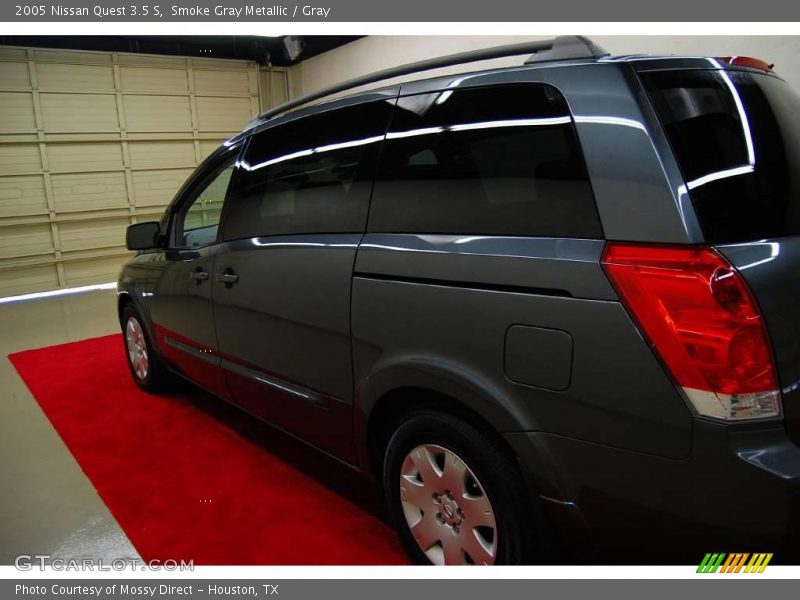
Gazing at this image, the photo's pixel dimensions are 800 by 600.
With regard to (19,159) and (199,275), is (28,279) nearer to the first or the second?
(19,159)

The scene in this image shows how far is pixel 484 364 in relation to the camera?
1394 millimetres

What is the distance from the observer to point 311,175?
6.84 feet

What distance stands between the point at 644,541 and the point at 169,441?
236 centimetres

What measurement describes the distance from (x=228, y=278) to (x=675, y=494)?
179 cm

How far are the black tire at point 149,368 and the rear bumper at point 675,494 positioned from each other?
263 cm

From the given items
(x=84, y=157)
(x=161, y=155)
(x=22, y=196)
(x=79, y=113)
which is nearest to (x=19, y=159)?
(x=22, y=196)

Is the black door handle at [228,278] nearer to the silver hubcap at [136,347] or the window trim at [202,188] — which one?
the window trim at [202,188]

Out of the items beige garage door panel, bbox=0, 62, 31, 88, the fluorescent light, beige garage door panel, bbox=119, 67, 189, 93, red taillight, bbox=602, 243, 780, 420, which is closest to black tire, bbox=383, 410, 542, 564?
red taillight, bbox=602, 243, 780, 420

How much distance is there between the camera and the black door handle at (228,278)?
7.61 feet

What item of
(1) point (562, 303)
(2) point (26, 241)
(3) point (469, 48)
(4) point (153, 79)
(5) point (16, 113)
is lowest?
(2) point (26, 241)

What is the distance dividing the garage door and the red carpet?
15.2 feet

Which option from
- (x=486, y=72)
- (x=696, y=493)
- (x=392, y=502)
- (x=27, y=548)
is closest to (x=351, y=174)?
(x=486, y=72)

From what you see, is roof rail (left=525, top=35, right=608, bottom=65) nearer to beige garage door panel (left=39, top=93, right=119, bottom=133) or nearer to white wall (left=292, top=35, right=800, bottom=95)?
white wall (left=292, top=35, right=800, bottom=95)

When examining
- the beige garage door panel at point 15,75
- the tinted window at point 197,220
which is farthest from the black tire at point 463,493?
the beige garage door panel at point 15,75
